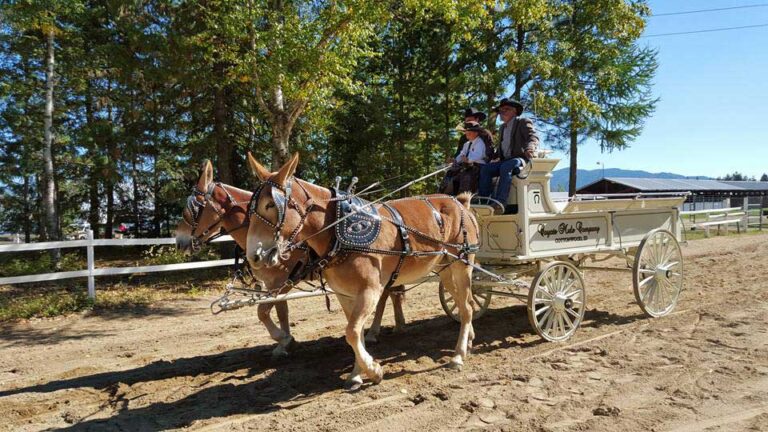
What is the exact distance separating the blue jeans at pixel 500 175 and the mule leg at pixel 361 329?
248 centimetres

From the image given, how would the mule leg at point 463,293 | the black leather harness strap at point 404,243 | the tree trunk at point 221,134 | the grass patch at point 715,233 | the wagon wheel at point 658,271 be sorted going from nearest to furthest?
1. the black leather harness strap at point 404,243
2. the mule leg at point 463,293
3. the wagon wheel at point 658,271
4. the tree trunk at point 221,134
5. the grass patch at point 715,233

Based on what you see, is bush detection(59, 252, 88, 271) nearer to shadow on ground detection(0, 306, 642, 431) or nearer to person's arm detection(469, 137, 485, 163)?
shadow on ground detection(0, 306, 642, 431)

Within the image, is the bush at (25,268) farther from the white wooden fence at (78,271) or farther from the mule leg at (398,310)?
the mule leg at (398,310)

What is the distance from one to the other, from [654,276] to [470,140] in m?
3.36

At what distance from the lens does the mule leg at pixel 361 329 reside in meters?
4.69

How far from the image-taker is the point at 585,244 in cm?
712

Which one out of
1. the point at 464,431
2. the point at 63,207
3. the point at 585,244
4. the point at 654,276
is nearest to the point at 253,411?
the point at 464,431

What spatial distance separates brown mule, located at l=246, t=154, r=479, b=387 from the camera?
447 cm

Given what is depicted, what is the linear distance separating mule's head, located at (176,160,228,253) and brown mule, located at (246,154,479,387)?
5.78 feet

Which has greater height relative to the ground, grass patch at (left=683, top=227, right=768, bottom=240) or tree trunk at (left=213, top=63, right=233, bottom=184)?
tree trunk at (left=213, top=63, right=233, bottom=184)

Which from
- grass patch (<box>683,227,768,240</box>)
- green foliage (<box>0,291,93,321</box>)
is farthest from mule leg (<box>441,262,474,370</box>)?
grass patch (<box>683,227,768,240</box>)

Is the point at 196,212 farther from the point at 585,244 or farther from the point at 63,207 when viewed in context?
the point at 63,207

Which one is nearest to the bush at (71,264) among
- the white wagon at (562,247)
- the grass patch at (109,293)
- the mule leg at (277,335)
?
the grass patch at (109,293)

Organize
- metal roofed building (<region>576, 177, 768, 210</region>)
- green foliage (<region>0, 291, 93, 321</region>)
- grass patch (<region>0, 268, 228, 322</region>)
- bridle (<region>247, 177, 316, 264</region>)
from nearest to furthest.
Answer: bridle (<region>247, 177, 316, 264</region>)
green foliage (<region>0, 291, 93, 321</region>)
grass patch (<region>0, 268, 228, 322</region>)
metal roofed building (<region>576, 177, 768, 210</region>)
